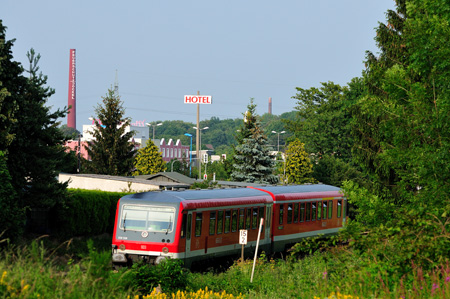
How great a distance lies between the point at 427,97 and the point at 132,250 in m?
10.6

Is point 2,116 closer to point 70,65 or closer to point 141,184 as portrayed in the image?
point 141,184

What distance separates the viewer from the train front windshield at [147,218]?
22078 mm

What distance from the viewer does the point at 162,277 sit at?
50.4 feet

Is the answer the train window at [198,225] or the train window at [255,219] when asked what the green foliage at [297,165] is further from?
the train window at [198,225]

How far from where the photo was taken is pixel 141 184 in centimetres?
3897

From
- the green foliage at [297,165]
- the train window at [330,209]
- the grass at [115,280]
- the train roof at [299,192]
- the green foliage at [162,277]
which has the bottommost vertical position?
the green foliage at [162,277]

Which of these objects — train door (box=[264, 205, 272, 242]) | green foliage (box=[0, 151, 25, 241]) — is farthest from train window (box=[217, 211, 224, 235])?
green foliage (box=[0, 151, 25, 241])

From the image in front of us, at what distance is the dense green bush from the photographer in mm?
28803

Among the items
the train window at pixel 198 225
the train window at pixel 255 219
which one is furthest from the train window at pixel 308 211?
the train window at pixel 198 225

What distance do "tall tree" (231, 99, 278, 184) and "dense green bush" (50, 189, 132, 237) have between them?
27.7 meters

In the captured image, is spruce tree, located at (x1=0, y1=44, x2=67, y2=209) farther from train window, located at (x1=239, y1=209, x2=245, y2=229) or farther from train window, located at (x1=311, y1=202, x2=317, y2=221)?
train window, located at (x1=311, y1=202, x2=317, y2=221)

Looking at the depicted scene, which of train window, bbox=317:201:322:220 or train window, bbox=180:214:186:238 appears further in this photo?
train window, bbox=317:201:322:220

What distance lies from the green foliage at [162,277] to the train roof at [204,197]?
6446 mm

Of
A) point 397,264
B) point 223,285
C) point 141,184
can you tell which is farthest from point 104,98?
point 397,264
